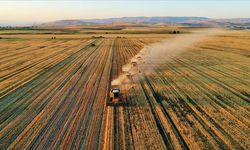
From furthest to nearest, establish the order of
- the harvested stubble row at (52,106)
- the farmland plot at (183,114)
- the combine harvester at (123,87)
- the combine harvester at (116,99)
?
the combine harvester at (123,87), the combine harvester at (116,99), the harvested stubble row at (52,106), the farmland plot at (183,114)

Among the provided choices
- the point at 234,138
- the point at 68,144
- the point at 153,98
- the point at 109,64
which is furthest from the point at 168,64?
the point at 68,144

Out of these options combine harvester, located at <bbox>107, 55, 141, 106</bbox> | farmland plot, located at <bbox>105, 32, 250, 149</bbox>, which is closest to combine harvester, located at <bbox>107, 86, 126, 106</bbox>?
combine harvester, located at <bbox>107, 55, 141, 106</bbox>

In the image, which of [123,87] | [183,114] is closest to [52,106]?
[123,87]

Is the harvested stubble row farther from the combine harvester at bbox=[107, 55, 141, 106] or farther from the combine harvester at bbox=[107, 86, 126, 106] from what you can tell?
the combine harvester at bbox=[107, 55, 141, 106]

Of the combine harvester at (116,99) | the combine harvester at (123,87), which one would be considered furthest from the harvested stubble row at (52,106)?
the combine harvester at (123,87)

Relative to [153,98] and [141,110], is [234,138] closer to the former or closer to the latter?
[141,110]

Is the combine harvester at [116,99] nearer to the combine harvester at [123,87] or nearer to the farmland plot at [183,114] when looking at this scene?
the combine harvester at [123,87]

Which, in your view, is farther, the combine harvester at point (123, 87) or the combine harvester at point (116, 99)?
the combine harvester at point (123, 87)

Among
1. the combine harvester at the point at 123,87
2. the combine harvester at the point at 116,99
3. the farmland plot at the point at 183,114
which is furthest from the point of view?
the combine harvester at the point at 123,87

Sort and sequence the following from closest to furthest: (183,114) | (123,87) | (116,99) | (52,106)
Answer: (183,114) → (52,106) → (116,99) → (123,87)

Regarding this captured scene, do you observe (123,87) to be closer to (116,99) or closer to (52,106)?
(116,99)

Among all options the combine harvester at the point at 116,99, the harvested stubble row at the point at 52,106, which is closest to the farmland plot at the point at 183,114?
the combine harvester at the point at 116,99

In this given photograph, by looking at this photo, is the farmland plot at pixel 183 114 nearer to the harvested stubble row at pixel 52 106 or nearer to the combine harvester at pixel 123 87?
the combine harvester at pixel 123 87
